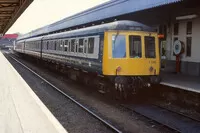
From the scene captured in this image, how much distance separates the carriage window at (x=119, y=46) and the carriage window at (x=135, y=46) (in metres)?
0.30

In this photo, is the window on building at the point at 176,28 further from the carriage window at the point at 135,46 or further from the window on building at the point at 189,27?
the carriage window at the point at 135,46

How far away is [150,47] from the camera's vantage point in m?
13.5

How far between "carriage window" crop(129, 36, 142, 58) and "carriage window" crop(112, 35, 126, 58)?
30cm

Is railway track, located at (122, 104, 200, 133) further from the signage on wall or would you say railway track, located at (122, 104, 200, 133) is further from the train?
the signage on wall

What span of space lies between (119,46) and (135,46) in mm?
Result: 659

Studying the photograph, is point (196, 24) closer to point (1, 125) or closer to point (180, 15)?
point (180, 15)

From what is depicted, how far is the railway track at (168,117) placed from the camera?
980cm

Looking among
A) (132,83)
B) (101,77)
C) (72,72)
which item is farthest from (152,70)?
(72,72)

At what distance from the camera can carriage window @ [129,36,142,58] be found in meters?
13.0

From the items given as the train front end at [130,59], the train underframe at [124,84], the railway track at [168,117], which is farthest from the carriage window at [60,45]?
the railway track at [168,117]

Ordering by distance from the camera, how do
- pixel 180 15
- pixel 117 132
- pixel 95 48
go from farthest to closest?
pixel 180 15 → pixel 95 48 → pixel 117 132

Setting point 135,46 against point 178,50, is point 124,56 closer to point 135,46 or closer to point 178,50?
point 135,46

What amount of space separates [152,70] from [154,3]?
3383mm

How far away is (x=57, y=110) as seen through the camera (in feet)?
40.0
